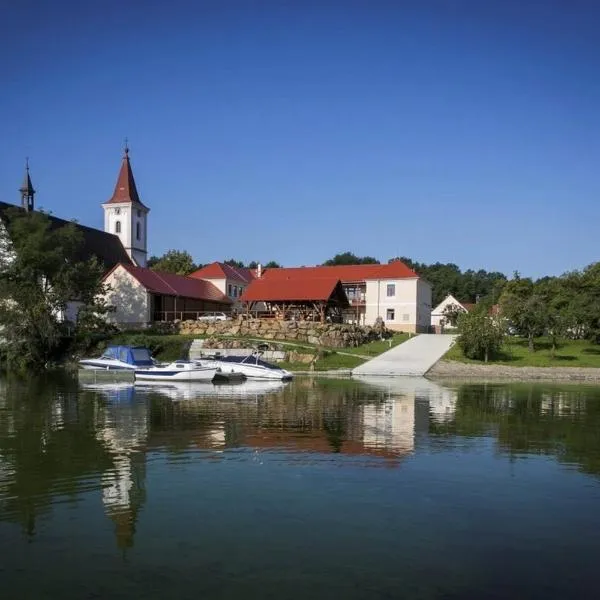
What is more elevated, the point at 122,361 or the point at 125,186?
the point at 125,186

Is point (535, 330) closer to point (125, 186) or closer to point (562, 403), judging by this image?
point (562, 403)

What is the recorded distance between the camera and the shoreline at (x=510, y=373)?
4147 centimetres

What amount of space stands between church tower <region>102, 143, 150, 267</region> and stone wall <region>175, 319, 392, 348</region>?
23929mm

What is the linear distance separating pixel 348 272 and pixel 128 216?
27.2 m

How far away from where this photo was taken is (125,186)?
8000cm

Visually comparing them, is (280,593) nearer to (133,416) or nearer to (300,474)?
(300,474)

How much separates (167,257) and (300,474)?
90.3 m

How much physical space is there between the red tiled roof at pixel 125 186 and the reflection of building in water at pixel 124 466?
59.0 meters

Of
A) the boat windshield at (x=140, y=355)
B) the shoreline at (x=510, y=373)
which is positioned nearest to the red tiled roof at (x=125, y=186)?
the boat windshield at (x=140, y=355)

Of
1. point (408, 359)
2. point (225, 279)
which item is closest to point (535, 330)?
point (408, 359)

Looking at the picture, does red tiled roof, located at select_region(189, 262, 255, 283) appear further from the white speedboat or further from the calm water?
the calm water

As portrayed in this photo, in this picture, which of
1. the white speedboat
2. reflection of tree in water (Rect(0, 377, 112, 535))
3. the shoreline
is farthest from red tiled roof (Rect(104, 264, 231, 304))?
reflection of tree in water (Rect(0, 377, 112, 535))

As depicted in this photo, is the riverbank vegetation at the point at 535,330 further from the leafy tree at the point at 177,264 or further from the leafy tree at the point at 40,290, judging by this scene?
the leafy tree at the point at 177,264

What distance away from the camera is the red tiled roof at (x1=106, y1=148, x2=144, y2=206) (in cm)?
7894
